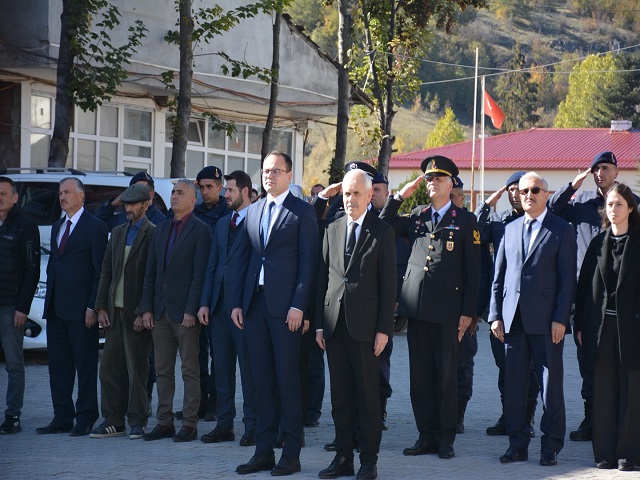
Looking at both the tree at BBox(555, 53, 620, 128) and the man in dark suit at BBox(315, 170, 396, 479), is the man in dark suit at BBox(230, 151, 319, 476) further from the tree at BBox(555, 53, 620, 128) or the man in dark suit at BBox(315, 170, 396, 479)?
the tree at BBox(555, 53, 620, 128)

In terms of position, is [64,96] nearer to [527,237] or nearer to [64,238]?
[64,238]

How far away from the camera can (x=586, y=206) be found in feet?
31.1

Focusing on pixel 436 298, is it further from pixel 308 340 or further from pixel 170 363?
pixel 170 363

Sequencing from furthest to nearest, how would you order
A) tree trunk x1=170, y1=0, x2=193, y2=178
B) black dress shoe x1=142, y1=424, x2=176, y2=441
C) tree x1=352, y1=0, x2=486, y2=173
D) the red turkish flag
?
the red turkish flag < tree x1=352, y1=0, x2=486, y2=173 < tree trunk x1=170, y1=0, x2=193, y2=178 < black dress shoe x1=142, y1=424, x2=176, y2=441

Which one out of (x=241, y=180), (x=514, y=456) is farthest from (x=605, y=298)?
(x=241, y=180)

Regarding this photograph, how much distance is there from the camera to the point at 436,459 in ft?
26.6

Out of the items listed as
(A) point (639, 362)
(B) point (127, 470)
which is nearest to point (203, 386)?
(B) point (127, 470)

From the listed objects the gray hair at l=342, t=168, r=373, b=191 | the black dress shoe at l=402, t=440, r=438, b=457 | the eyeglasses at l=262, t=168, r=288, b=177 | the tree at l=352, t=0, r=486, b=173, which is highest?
the tree at l=352, t=0, r=486, b=173

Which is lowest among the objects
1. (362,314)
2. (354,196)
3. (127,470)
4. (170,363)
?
(127,470)

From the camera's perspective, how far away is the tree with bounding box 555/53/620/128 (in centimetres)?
8494

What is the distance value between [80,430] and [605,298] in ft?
15.0

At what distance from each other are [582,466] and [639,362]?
89 cm

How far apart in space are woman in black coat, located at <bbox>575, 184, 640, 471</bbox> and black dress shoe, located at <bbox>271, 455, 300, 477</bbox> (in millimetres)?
2248

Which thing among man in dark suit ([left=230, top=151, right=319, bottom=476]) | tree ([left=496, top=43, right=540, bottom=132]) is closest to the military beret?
man in dark suit ([left=230, top=151, right=319, bottom=476])
